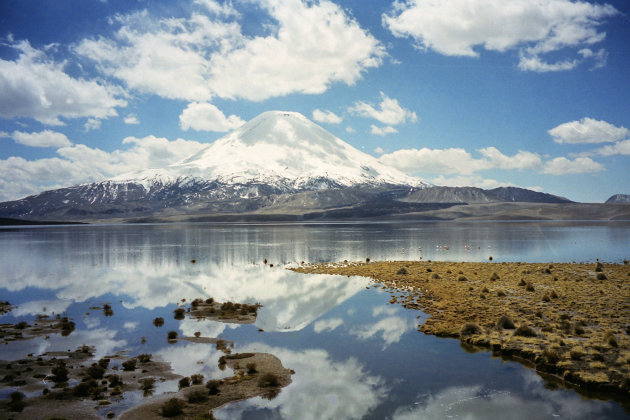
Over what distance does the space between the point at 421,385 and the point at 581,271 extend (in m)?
36.2

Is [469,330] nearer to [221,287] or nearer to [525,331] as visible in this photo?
[525,331]

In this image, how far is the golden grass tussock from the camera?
64.3 feet

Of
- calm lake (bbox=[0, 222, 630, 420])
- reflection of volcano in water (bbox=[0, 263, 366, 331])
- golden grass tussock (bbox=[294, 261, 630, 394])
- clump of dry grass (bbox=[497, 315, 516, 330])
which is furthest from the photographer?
reflection of volcano in water (bbox=[0, 263, 366, 331])

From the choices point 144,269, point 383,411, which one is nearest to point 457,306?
point 383,411

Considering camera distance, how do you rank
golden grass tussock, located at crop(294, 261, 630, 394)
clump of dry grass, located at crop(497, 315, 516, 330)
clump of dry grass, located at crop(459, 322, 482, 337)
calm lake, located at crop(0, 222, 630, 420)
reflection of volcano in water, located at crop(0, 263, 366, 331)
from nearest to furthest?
1. calm lake, located at crop(0, 222, 630, 420)
2. golden grass tussock, located at crop(294, 261, 630, 394)
3. clump of dry grass, located at crop(459, 322, 482, 337)
4. clump of dry grass, located at crop(497, 315, 516, 330)
5. reflection of volcano in water, located at crop(0, 263, 366, 331)

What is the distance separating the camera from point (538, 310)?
28375mm

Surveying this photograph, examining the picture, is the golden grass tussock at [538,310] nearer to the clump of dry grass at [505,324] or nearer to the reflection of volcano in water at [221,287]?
the clump of dry grass at [505,324]

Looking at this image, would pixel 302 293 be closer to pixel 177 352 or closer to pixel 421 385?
pixel 177 352

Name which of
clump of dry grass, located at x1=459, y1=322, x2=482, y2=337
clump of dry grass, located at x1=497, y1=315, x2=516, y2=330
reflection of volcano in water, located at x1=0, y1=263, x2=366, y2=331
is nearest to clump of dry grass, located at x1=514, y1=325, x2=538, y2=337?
clump of dry grass, located at x1=497, y1=315, x2=516, y2=330

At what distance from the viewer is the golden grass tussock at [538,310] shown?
64.3 feet

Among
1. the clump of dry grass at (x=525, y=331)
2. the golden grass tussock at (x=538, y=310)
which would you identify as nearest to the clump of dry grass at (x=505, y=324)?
the golden grass tussock at (x=538, y=310)

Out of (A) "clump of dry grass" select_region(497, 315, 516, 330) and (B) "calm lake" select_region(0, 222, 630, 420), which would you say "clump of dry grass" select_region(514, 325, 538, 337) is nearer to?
(A) "clump of dry grass" select_region(497, 315, 516, 330)

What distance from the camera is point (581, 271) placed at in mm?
45531

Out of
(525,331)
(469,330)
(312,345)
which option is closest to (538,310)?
(525,331)
